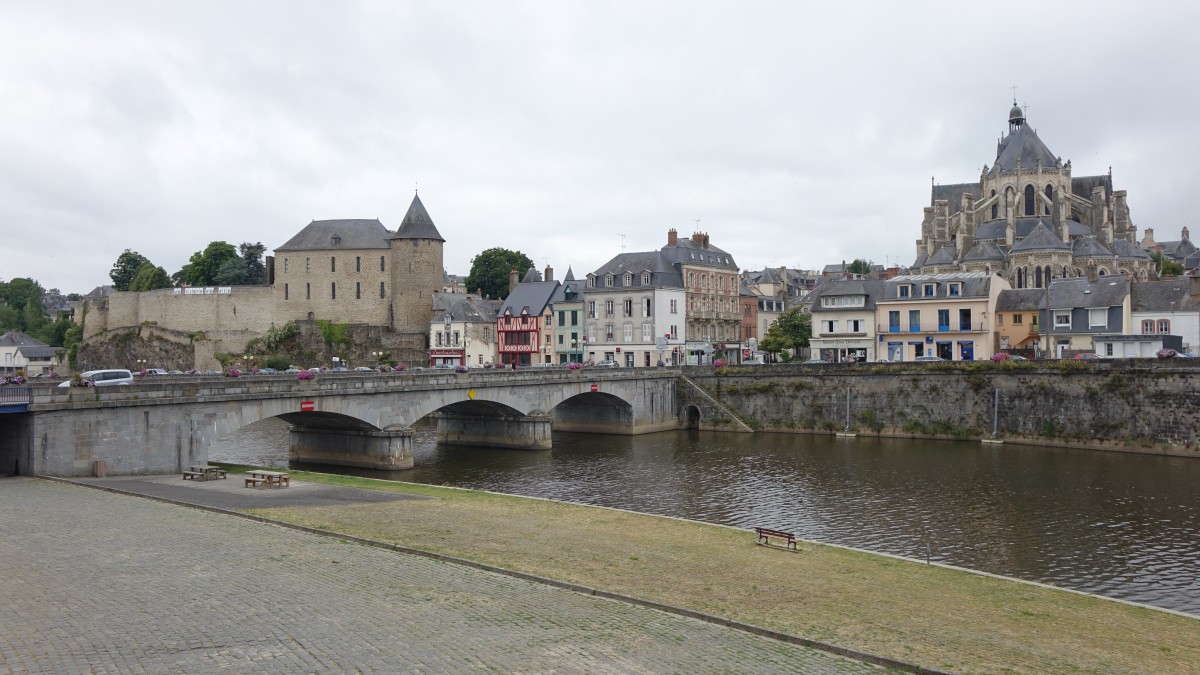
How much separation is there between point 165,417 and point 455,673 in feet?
84.3

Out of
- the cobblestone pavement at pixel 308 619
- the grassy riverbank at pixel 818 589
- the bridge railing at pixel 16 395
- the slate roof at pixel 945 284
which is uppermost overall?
the slate roof at pixel 945 284

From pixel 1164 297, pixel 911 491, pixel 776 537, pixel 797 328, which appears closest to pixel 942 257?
pixel 797 328

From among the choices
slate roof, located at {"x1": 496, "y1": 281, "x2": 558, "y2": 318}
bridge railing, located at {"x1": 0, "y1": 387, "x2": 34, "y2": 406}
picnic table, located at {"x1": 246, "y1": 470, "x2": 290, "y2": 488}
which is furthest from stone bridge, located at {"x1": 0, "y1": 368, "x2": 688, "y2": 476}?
slate roof, located at {"x1": 496, "y1": 281, "x2": 558, "y2": 318}

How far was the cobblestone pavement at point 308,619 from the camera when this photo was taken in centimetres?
1174

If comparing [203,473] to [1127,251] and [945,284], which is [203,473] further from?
[1127,251]

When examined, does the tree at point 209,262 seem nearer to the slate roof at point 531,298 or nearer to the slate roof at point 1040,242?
the slate roof at point 531,298

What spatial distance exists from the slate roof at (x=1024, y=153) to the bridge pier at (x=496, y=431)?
208ft

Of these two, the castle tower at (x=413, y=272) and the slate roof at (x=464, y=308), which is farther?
the castle tower at (x=413, y=272)

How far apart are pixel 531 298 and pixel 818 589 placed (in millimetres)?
66631

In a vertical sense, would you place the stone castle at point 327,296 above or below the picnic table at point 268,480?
above

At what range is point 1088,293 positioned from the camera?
60156 millimetres

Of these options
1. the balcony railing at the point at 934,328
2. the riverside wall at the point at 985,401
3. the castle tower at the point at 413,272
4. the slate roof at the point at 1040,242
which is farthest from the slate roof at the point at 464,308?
the slate roof at the point at 1040,242

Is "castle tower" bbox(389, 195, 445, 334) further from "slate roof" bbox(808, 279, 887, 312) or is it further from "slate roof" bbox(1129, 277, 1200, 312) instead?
"slate roof" bbox(1129, 277, 1200, 312)

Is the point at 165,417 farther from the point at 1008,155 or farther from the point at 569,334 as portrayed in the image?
the point at 1008,155
